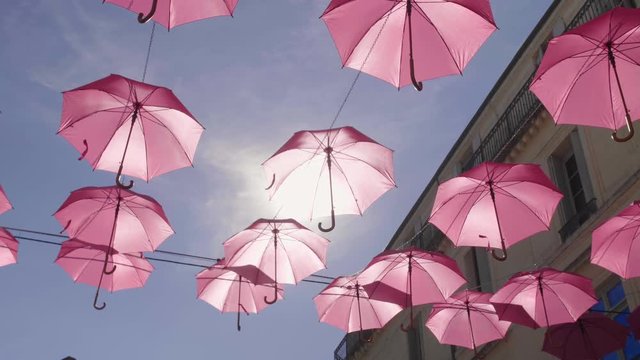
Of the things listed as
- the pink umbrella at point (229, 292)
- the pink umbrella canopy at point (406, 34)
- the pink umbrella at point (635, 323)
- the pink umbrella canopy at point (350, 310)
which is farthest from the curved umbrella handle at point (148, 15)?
the pink umbrella at point (635, 323)

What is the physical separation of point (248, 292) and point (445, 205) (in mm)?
4350

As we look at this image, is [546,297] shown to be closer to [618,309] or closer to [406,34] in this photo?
[618,309]

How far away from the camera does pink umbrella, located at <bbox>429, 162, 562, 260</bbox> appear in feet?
41.3

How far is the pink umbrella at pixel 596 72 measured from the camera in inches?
378

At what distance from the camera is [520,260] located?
63.8ft

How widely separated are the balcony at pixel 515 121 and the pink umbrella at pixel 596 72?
830 centimetres

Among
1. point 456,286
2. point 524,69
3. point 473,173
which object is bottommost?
point 456,286

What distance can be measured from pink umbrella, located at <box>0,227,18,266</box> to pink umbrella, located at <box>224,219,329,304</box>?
137 inches

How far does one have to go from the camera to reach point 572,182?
18.8 m

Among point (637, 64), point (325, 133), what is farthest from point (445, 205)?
point (637, 64)

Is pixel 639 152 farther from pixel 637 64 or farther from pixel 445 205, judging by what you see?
pixel 637 64

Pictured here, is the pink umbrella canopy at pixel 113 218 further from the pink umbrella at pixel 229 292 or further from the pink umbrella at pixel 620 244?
the pink umbrella at pixel 620 244

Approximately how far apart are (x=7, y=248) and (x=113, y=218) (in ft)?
6.27

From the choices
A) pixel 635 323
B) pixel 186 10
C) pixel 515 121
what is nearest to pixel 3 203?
pixel 186 10
